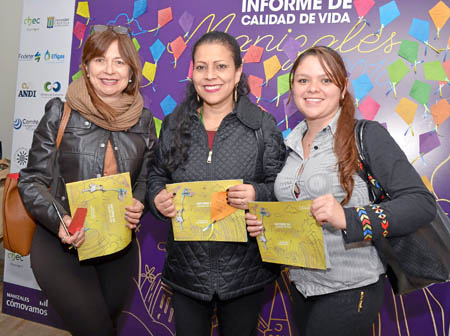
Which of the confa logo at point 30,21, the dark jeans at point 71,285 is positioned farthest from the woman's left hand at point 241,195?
the confa logo at point 30,21

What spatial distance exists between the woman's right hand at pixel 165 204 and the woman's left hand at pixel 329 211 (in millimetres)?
738

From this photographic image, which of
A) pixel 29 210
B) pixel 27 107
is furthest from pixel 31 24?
pixel 29 210

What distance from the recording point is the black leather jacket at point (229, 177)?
1832 mm

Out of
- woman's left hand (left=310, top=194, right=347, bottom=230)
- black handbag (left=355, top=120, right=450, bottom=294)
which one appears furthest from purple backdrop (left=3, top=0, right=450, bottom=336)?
woman's left hand (left=310, top=194, right=347, bottom=230)

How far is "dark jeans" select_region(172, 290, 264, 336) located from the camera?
6.24ft

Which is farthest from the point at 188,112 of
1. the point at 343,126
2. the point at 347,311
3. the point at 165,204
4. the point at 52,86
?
the point at 52,86

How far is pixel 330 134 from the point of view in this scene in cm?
165

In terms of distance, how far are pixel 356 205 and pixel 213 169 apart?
2.26 ft

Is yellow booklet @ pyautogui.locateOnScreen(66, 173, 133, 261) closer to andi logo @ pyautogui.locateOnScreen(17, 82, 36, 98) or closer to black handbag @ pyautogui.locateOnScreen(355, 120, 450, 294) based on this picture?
black handbag @ pyautogui.locateOnScreen(355, 120, 450, 294)

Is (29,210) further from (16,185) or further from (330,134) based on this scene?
(330,134)

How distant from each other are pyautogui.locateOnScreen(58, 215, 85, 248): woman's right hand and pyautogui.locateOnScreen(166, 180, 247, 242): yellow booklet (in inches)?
18.2

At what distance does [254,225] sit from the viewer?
1.74m

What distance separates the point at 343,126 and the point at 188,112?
81 centimetres

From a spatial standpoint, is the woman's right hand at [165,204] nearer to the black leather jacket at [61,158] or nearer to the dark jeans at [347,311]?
the black leather jacket at [61,158]
